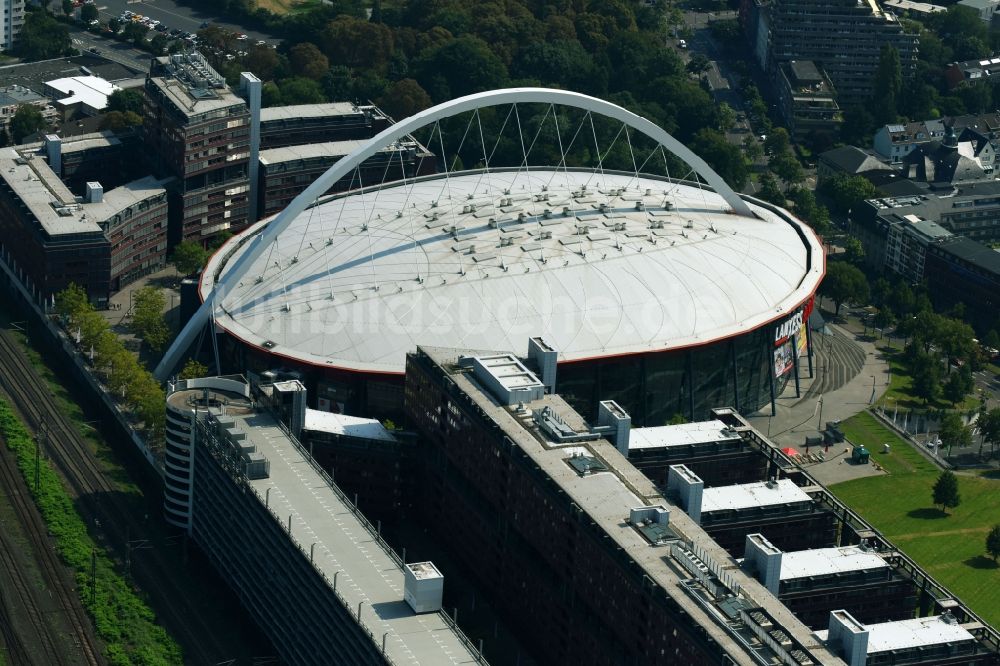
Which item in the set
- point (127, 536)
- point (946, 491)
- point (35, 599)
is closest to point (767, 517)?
point (946, 491)

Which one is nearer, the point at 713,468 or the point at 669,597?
the point at 669,597

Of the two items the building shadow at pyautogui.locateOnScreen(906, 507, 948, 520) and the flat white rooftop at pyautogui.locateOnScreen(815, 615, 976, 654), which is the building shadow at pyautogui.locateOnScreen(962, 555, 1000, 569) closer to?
the building shadow at pyautogui.locateOnScreen(906, 507, 948, 520)

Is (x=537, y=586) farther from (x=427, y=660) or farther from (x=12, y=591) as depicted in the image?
(x=12, y=591)

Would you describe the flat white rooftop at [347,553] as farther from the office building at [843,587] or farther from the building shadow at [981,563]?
the building shadow at [981,563]

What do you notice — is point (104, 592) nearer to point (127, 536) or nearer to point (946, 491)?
point (127, 536)

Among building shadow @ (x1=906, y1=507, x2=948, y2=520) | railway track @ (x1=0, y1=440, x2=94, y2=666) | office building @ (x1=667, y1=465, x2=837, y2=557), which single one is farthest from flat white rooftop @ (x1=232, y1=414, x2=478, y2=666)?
building shadow @ (x1=906, y1=507, x2=948, y2=520)

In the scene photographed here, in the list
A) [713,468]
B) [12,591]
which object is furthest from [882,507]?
[12,591]
